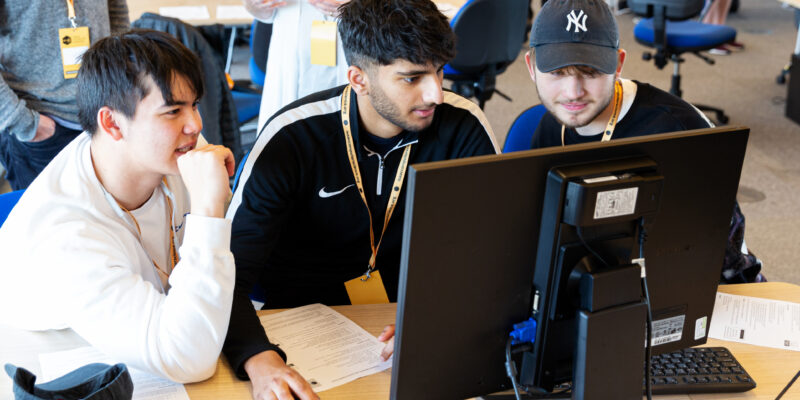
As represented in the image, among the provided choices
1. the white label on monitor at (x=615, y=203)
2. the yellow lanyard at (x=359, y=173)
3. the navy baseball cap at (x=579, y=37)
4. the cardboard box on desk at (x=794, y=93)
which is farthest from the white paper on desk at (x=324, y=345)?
the cardboard box on desk at (x=794, y=93)

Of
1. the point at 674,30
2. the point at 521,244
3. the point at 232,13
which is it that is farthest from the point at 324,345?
the point at 674,30

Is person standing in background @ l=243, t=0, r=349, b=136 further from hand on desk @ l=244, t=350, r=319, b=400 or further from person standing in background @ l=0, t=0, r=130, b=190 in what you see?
hand on desk @ l=244, t=350, r=319, b=400

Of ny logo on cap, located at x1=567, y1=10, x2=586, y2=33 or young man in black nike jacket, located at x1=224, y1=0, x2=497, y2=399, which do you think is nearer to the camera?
young man in black nike jacket, located at x1=224, y1=0, x2=497, y2=399

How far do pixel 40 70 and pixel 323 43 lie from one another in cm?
89

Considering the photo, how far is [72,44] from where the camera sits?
7.55 ft

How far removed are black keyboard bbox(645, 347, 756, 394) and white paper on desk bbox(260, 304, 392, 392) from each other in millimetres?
466

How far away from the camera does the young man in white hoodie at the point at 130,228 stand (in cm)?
124

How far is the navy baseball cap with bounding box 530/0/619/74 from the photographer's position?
1.70 meters

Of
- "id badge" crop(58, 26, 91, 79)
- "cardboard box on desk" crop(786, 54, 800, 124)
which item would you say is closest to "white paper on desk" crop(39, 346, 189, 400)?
"id badge" crop(58, 26, 91, 79)

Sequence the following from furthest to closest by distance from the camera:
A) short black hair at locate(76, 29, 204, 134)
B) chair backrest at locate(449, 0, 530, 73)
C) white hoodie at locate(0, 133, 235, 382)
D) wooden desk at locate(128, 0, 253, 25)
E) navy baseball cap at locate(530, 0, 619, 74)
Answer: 1. wooden desk at locate(128, 0, 253, 25)
2. chair backrest at locate(449, 0, 530, 73)
3. navy baseball cap at locate(530, 0, 619, 74)
4. short black hair at locate(76, 29, 204, 134)
5. white hoodie at locate(0, 133, 235, 382)

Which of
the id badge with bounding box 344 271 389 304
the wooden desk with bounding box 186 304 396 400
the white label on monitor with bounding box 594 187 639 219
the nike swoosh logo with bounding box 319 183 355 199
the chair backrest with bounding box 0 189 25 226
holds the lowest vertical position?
the id badge with bounding box 344 271 389 304

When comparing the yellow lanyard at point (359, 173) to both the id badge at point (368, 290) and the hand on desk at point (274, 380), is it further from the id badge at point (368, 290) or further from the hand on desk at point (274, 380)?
the hand on desk at point (274, 380)

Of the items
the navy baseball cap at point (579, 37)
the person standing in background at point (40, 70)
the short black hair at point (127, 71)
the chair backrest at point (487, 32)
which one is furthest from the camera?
the chair backrest at point (487, 32)

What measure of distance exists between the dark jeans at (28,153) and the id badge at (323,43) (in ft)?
2.68
